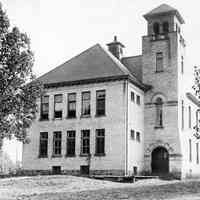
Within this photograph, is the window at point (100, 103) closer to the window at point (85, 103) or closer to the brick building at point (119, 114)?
the brick building at point (119, 114)

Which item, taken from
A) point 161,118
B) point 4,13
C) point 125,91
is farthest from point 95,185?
point 161,118

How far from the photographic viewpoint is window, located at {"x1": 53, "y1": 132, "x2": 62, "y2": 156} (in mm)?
39219

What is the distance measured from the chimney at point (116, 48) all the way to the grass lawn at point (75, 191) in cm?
2102

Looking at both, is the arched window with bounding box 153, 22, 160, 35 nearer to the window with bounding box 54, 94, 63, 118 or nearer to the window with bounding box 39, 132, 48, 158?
the window with bounding box 54, 94, 63, 118

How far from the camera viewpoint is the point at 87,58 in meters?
42.7

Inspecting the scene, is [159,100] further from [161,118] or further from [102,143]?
[102,143]

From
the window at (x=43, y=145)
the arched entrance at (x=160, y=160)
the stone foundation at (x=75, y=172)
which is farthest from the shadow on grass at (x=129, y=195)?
the window at (x=43, y=145)

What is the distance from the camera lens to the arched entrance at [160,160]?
129 ft

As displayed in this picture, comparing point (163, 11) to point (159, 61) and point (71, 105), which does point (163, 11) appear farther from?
point (71, 105)

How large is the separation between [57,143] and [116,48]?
40.4 ft

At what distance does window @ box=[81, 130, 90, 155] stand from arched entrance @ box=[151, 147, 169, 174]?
6451 millimetres

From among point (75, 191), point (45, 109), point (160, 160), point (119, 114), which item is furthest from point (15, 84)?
point (160, 160)

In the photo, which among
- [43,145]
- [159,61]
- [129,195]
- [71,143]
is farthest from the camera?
[159,61]

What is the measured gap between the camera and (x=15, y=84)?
2262cm
